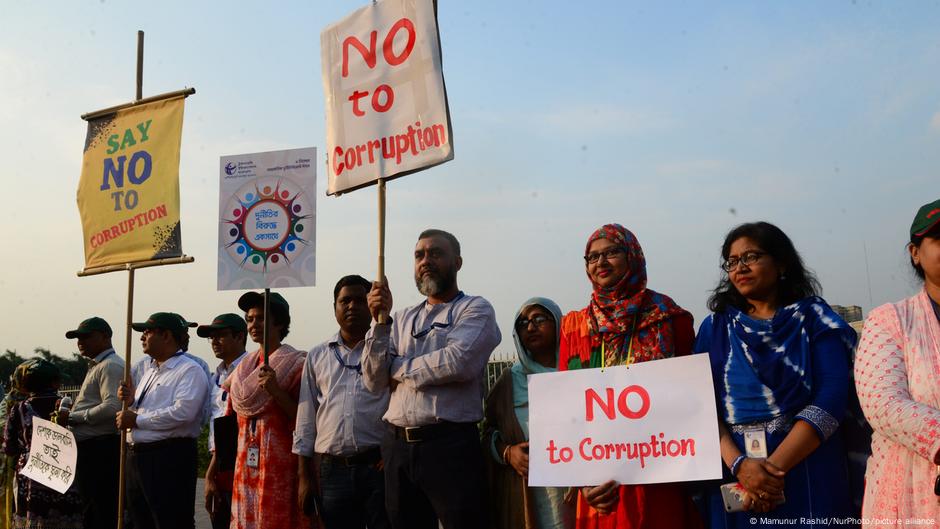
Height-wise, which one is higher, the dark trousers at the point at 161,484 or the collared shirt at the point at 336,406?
the collared shirt at the point at 336,406

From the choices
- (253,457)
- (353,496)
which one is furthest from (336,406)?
(253,457)

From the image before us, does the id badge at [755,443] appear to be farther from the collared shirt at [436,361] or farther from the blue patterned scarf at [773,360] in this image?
the collared shirt at [436,361]

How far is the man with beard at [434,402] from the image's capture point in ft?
14.1

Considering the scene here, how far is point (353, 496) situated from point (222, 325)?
9.38 ft

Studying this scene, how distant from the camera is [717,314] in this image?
3.73 metres

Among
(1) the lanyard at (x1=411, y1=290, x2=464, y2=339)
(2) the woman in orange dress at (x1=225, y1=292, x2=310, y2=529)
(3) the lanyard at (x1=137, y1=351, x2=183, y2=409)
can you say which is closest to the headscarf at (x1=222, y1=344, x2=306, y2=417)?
(2) the woman in orange dress at (x1=225, y1=292, x2=310, y2=529)

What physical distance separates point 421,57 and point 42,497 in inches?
199

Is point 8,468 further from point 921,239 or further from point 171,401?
point 921,239

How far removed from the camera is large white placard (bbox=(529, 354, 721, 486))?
3332 millimetres

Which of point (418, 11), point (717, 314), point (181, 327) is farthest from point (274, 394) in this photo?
point (717, 314)

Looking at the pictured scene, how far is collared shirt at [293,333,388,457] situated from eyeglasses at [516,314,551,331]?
3.40ft

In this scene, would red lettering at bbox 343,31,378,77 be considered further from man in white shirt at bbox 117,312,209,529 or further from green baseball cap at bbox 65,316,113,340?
green baseball cap at bbox 65,316,113,340

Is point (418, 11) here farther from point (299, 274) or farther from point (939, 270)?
point (939, 270)

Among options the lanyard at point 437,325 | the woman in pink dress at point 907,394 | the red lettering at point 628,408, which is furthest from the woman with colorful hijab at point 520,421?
the woman in pink dress at point 907,394
